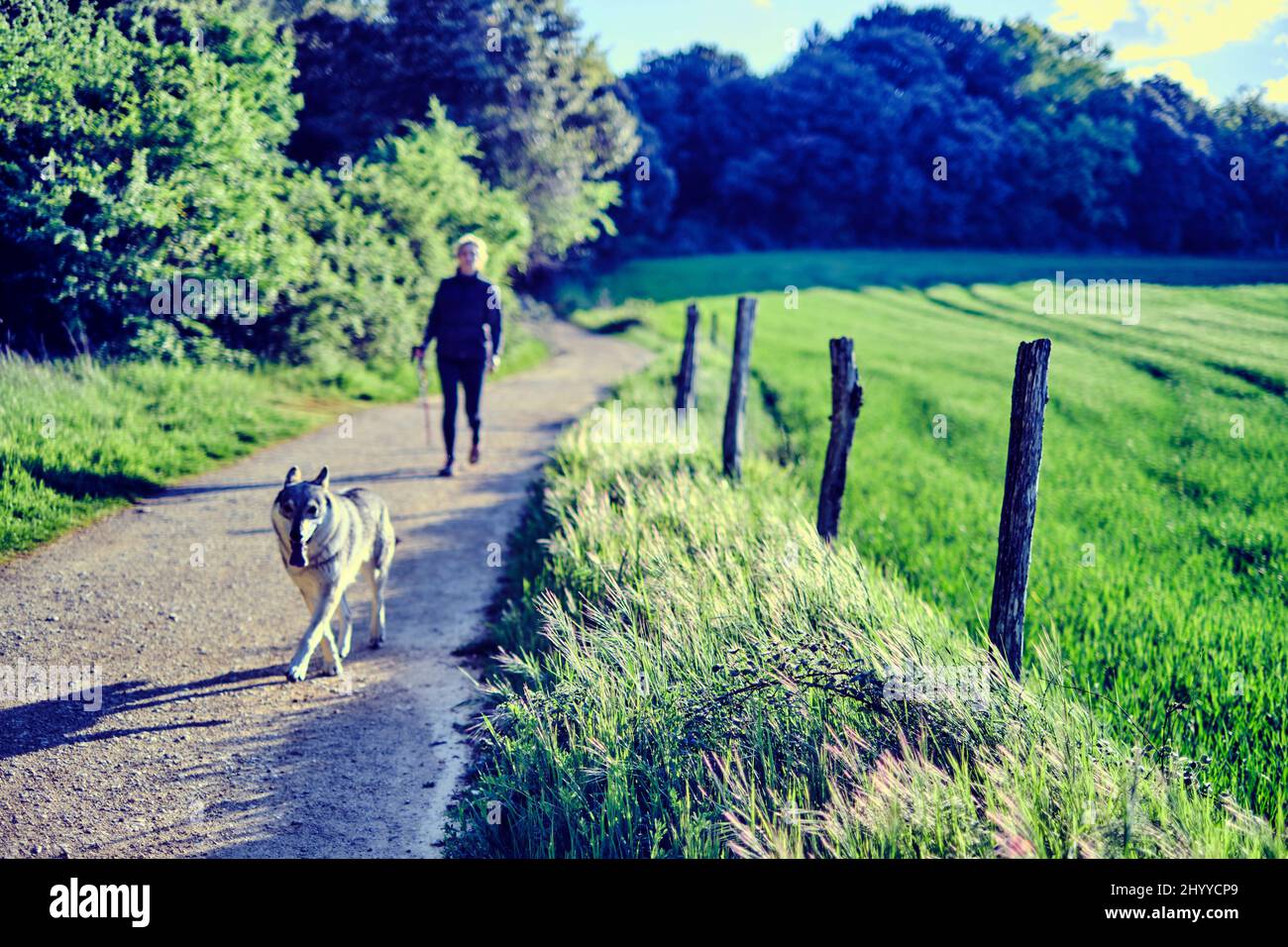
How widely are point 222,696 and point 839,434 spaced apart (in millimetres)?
4876

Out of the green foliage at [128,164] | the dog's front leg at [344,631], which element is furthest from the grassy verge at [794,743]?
the green foliage at [128,164]

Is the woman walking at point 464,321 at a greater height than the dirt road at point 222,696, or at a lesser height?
greater

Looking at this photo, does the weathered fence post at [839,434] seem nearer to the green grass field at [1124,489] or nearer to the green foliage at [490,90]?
the green grass field at [1124,489]

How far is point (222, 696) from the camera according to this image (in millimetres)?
4770

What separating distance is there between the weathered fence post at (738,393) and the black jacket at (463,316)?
8.92 ft

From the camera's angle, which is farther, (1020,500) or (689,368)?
(689,368)

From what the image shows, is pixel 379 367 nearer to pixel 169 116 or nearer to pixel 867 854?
pixel 169 116

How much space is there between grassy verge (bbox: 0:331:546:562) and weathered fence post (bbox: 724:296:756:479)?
5.79m

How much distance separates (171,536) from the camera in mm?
6922

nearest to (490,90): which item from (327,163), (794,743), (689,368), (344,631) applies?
(327,163)

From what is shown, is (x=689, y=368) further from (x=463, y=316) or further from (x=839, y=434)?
(x=839, y=434)

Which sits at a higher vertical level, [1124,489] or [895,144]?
[895,144]

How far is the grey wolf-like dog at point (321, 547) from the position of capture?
Answer: 4.55m

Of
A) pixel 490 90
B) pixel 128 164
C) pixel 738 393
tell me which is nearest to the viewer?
pixel 738 393
